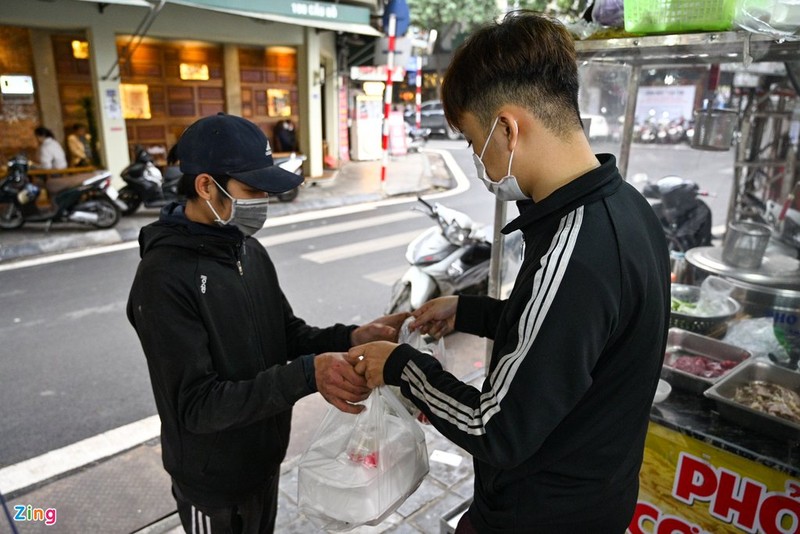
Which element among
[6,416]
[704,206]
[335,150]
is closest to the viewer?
[6,416]

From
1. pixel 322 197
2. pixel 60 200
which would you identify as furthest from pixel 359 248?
pixel 60 200

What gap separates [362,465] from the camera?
65.2 inches

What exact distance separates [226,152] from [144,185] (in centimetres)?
817

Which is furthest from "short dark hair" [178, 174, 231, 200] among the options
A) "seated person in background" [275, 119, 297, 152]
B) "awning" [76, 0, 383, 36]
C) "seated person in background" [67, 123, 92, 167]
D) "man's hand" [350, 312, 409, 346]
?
"seated person in background" [275, 119, 297, 152]

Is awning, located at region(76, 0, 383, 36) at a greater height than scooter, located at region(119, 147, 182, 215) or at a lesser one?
greater

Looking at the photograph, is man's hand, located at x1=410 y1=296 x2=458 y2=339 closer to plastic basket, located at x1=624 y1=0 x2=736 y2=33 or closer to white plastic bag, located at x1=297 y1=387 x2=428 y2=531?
white plastic bag, located at x1=297 y1=387 x2=428 y2=531

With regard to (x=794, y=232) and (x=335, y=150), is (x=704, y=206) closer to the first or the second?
(x=794, y=232)

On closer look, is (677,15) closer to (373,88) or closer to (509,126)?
(509,126)

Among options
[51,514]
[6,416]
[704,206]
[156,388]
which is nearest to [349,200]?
[704,206]

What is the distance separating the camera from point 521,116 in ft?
3.91

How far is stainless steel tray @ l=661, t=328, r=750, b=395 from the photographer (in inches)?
91.3

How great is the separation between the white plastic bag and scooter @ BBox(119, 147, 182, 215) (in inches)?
313

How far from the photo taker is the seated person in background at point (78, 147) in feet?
31.4

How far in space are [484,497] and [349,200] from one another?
32.7 ft
